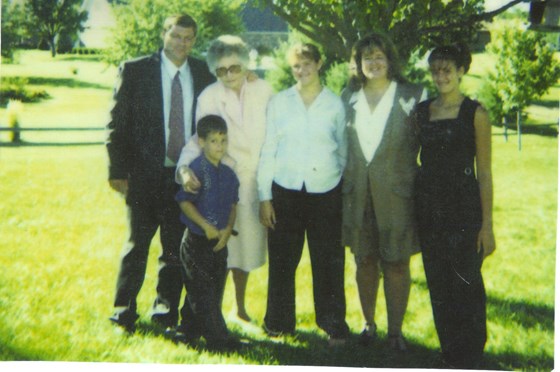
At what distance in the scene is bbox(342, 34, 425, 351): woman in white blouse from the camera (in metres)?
3.11

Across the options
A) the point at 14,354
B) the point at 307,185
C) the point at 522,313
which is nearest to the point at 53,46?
the point at 14,354

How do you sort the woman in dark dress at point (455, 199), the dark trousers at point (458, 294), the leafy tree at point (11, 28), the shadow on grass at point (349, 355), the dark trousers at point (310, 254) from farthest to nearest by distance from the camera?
1. the leafy tree at point (11, 28)
2. the shadow on grass at point (349, 355)
3. the dark trousers at point (310, 254)
4. the dark trousers at point (458, 294)
5. the woman in dark dress at point (455, 199)

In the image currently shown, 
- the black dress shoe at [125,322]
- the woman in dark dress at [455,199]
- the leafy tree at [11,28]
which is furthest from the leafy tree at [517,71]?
the leafy tree at [11,28]

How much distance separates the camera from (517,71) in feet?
12.6

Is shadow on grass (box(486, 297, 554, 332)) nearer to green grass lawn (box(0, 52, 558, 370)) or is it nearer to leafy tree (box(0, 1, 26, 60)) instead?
green grass lawn (box(0, 52, 558, 370))

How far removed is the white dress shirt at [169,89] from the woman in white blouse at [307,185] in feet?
1.76

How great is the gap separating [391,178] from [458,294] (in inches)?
30.3

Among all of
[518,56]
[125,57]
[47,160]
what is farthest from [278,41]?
[47,160]

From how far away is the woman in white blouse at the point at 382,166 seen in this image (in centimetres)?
311

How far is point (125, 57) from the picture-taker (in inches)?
162

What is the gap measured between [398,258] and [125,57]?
8.18 feet

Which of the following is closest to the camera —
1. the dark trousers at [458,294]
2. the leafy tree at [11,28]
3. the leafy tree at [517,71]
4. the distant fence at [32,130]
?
the dark trousers at [458,294]

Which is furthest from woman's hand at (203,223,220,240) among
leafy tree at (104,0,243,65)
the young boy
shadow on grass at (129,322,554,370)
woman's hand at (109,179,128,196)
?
leafy tree at (104,0,243,65)

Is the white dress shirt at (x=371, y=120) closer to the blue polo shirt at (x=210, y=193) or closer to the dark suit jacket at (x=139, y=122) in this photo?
the blue polo shirt at (x=210, y=193)
